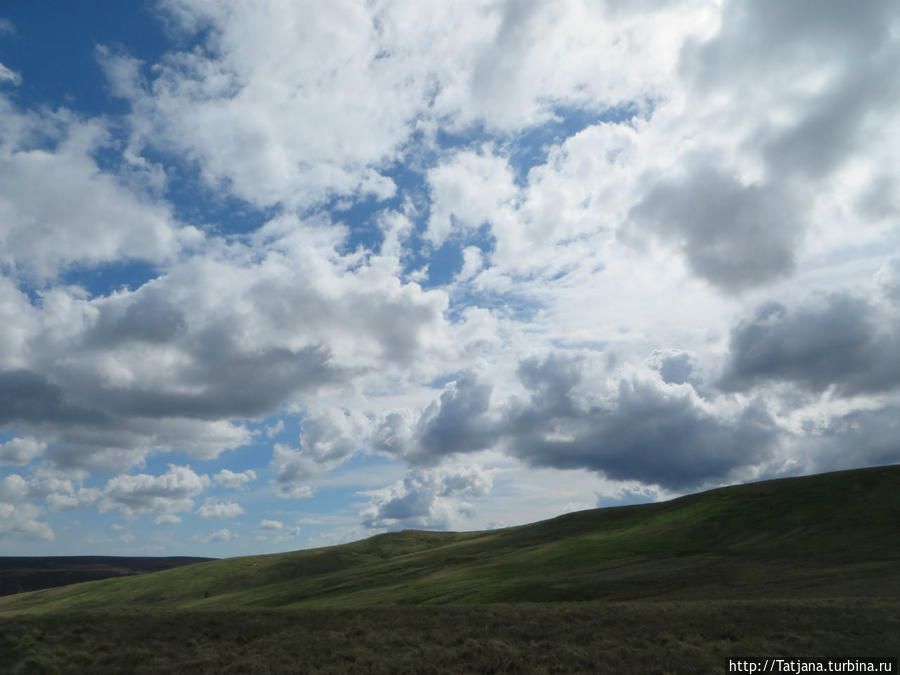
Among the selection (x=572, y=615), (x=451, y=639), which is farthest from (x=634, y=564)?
(x=451, y=639)

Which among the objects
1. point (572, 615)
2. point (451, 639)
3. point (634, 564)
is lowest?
point (634, 564)

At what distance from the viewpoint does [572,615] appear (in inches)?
1582

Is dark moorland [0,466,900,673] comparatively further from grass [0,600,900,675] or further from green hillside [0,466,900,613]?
green hillside [0,466,900,613]

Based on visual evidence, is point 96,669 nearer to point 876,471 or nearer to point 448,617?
point 448,617

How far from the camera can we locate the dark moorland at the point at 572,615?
102 feet

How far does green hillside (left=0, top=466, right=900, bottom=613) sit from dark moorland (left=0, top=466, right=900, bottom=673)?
71 centimetres

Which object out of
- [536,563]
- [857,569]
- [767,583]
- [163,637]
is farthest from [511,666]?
[536,563]

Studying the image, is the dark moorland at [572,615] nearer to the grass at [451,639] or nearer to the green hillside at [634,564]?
the grass at [451,639]

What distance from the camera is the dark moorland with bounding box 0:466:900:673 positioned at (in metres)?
31.0

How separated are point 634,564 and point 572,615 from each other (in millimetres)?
64557

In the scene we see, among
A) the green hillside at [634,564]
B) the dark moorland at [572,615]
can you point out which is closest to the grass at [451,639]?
the dark moorland at [572,615]

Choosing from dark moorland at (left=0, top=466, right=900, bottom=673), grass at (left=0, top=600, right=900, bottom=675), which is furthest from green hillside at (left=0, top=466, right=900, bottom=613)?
grass at (left=0, top=600, right=900, bottom=675)

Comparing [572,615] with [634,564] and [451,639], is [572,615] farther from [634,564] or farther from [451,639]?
[634,564]

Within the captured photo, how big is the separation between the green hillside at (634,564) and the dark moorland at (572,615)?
0.71 m
